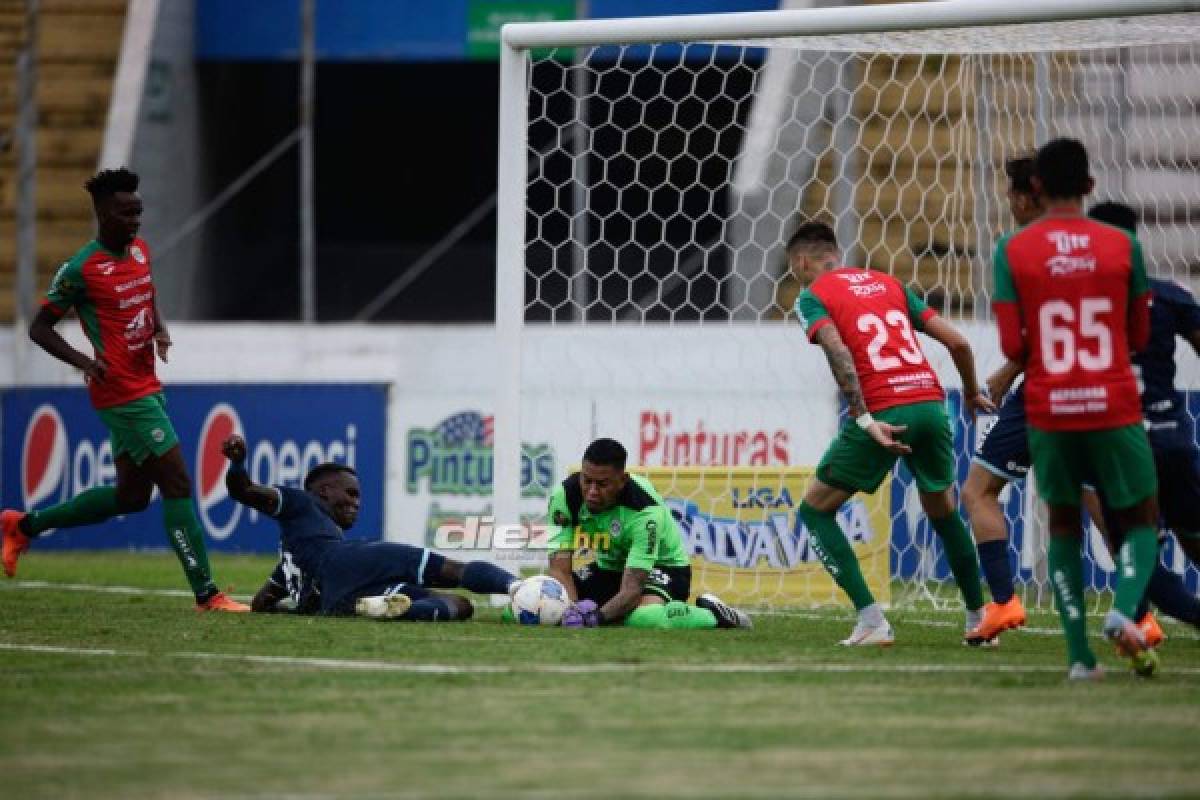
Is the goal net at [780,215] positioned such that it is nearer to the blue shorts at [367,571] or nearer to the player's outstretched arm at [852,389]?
the blue shorts at [367,571]

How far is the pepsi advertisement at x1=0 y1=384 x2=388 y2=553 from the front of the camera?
58.2 feet

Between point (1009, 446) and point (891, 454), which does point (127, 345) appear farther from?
point (1009, 446)

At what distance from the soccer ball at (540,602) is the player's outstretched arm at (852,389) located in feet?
6.16

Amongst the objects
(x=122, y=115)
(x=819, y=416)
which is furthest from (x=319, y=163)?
(x=819, y=416)

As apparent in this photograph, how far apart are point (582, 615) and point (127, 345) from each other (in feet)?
8.97

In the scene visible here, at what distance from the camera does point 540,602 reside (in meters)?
10.1

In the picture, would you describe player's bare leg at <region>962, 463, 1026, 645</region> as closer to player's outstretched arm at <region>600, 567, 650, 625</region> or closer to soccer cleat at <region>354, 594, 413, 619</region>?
player's outstretched arm at <region>600, 567, 650, 625</region>

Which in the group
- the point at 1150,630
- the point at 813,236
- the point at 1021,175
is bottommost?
the point at 1150,630

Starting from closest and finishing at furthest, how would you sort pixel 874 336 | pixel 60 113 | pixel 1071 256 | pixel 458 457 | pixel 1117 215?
1. pixel 1071 256
2. pixel 1117 215
3. pixel 874 336
4. pixel 458 457
5. pixel 60 113

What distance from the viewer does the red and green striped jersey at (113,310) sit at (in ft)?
34.8

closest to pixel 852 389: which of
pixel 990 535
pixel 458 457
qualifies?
pixel 990 535

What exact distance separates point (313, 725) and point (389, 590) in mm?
4435

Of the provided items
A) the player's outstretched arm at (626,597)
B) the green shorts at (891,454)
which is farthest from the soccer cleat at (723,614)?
the green shorts at (891,454)

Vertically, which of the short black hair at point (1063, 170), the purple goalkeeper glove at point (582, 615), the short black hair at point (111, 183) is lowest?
the purple goalkeeper glove at point (582, 615)
